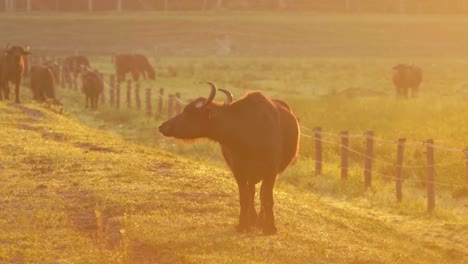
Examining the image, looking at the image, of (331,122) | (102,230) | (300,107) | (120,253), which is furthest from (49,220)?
(300,107)

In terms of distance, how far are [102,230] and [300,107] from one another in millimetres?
20350

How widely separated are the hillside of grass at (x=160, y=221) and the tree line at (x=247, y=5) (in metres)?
57.1

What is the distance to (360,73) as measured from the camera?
5397cm

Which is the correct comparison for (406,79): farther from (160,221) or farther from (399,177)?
(160,221)

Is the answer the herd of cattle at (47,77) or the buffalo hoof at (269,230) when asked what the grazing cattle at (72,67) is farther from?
the buffalo hoof at (269,230)

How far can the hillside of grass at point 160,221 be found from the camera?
993 centimetres

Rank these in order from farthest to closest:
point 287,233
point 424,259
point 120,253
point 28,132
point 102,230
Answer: point 28,132 → point 424,259 → point 287,233 → point 102,230 → point 120,253

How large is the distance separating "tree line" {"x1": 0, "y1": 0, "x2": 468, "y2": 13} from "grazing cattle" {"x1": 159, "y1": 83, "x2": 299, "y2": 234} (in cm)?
6259

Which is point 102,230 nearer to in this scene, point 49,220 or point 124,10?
point 49,220

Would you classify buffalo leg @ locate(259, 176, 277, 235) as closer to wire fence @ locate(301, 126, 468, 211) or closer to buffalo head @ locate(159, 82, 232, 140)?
buffalo head @ locate(159, 82, 232, 140)

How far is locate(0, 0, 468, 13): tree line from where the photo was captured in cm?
7232

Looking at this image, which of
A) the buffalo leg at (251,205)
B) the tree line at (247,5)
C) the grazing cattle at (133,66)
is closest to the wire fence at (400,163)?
the buffalo leg at (251,205)

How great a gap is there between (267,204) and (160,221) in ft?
4.10

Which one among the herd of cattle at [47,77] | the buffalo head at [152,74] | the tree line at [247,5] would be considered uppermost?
the tree line at [247,5]
